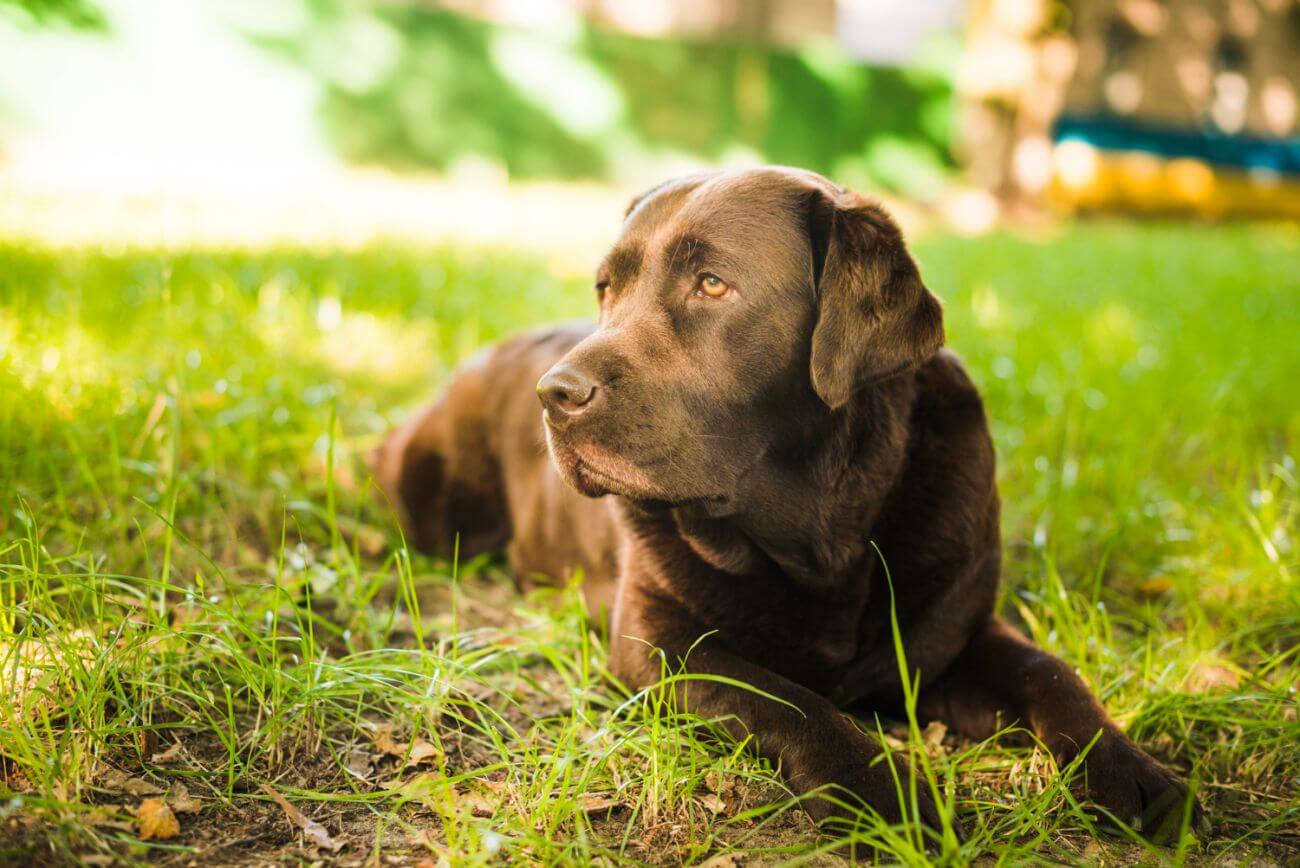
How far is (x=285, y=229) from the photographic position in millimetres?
7602

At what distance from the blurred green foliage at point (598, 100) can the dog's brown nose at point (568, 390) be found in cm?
1332

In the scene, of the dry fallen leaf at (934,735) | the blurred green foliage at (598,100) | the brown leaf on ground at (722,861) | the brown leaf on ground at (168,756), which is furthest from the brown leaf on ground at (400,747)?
the blurred green foliage at (598,100)

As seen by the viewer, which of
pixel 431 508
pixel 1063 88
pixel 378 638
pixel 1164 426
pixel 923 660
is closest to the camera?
pixel 923 660

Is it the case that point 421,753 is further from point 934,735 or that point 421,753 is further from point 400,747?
point 934,735

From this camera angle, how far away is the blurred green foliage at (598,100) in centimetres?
1456

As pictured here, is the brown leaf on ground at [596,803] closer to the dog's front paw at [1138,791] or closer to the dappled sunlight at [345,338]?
the dog's front paw at [1138,791]

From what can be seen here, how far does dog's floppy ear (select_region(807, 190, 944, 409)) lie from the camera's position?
6.59 feet

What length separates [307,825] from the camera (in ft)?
5.59

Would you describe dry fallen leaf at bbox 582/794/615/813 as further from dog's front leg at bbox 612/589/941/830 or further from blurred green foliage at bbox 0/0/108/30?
blurred green foliage at bbox 0/0/108/30

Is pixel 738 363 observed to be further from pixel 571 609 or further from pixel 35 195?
pixel 35 195

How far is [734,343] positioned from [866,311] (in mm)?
267

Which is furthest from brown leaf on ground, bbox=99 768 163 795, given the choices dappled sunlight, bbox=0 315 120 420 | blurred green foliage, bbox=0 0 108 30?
blurred green foliage, bbox=0 0 108 30

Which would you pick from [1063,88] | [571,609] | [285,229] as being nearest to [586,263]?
[285,229]

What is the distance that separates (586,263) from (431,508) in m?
4.44
